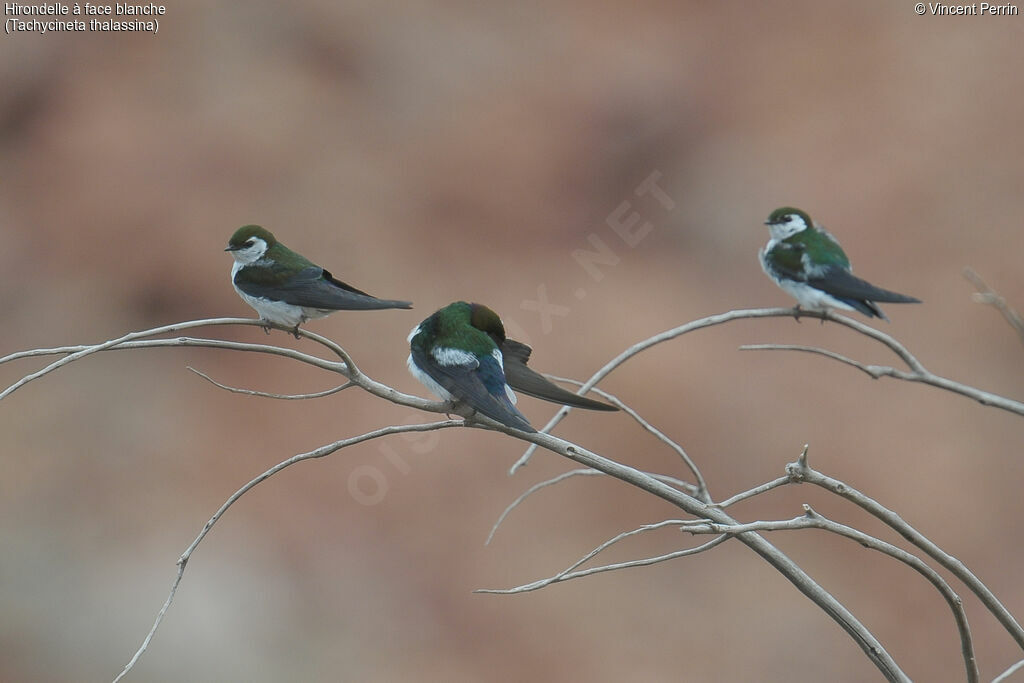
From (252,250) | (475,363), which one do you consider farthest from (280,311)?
(475,363)

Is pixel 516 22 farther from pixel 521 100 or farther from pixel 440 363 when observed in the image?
pixel 440 363

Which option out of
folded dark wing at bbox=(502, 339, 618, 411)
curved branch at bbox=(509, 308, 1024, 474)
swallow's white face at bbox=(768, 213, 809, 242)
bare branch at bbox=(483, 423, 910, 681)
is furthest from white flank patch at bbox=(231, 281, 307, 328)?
swallow's white face at bbox=(768, 213, 809, 242)

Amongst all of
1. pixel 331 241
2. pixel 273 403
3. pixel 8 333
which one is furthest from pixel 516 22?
pixel 8 333

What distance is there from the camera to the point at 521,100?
37.6ft

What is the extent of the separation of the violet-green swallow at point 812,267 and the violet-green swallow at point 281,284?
6.29ft

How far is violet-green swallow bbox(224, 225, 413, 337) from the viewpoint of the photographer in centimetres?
290

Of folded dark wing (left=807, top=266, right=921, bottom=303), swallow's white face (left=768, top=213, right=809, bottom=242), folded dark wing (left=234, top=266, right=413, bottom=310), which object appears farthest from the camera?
swallow's white face (left=768, top=213, right=809, bottom=242)

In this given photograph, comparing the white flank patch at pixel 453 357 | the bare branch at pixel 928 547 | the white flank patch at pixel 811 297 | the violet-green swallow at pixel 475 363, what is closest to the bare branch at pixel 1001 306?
the bare branch at pixel 928 547

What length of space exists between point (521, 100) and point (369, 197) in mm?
2115

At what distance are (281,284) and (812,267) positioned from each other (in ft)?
7.22

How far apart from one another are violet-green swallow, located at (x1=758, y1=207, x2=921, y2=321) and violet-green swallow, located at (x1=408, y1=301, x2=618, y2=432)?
65.7 inches

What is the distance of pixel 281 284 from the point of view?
302 cm

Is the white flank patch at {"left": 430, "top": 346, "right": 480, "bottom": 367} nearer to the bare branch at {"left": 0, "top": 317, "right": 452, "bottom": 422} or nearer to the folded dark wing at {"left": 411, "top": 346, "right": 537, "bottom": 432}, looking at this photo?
the folded dark wing at {"left": 411, "top": 346, "right": 537, "bottom": 432}

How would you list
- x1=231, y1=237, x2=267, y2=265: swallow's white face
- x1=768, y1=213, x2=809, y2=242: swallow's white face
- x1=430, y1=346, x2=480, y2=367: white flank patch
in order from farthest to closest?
x1=768, y1=213, x2=809, y2=242: swallow's white face < x1=231, y1=237, x2=267, y2=265: swallow's white face < x1=430, y1=346, x2=480, y2=367: white flank patch
